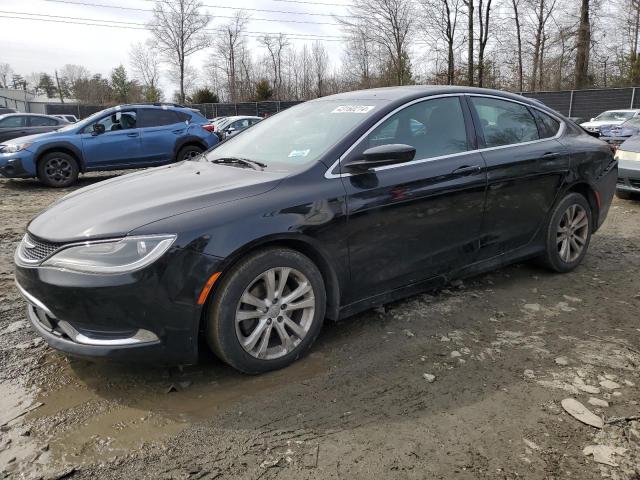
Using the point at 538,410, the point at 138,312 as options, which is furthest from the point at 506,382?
the point at 138,312

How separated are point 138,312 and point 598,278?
13.0 feet

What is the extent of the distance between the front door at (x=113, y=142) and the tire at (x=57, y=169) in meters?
0.31

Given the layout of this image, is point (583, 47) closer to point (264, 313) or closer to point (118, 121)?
point (118, 121)

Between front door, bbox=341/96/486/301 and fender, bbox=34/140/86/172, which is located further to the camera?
fender, bbox=34/140/86/172

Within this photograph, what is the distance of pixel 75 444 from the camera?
2338 millimetres

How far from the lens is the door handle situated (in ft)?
11.8

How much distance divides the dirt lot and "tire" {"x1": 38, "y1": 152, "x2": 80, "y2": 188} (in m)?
6.95

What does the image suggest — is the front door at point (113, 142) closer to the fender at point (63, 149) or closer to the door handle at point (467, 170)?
the fender at point (63, 149)

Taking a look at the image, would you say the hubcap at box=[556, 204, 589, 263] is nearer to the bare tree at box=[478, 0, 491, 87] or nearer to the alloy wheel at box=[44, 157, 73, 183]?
the alloy wheel at box=[44, 157, 73, 183]

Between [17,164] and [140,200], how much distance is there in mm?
8368

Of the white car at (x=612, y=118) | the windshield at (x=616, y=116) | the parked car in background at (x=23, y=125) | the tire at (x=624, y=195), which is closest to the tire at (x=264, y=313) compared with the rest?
the tire at (x=624, y=195)

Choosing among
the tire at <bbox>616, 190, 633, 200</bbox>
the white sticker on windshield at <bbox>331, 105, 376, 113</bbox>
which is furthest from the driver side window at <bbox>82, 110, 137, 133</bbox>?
the tire at <bbox>616, 190, 633, 200</bbox>

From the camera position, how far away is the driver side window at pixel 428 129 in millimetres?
3391

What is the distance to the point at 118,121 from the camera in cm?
1052
